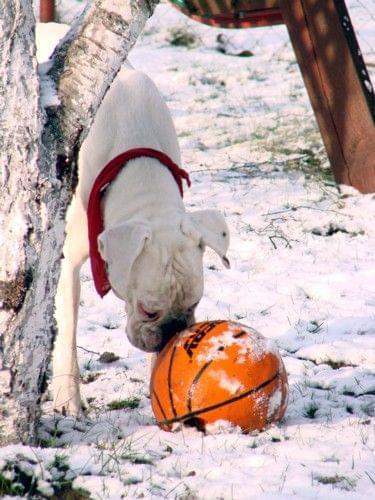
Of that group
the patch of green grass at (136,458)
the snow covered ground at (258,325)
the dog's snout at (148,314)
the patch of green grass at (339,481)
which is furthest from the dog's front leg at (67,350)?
the patch of green grass at (339,481)

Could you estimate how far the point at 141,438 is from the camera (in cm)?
360

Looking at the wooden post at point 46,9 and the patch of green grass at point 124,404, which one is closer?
the patch of green grass at point 124,404

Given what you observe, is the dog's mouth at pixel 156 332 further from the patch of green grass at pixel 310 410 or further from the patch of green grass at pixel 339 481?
the patch of green grass at pixel 339 481

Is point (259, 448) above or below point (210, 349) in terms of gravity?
below

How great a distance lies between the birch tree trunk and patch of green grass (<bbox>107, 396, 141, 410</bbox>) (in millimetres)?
834

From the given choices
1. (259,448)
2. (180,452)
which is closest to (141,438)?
(180,452)

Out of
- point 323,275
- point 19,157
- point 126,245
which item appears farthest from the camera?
point 323,275

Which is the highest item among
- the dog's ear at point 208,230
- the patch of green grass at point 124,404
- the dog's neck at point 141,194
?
the dog's neck at point 141,194

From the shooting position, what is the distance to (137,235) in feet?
12.8

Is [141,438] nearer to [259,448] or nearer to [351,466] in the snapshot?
[259,448]

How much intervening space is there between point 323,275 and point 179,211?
78.6 inches

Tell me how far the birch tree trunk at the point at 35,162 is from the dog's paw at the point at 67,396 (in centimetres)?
76

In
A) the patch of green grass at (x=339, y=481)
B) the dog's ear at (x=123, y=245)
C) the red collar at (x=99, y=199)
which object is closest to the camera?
the patch of green grass at (x=339, y=481)

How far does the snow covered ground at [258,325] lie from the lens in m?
3.10
